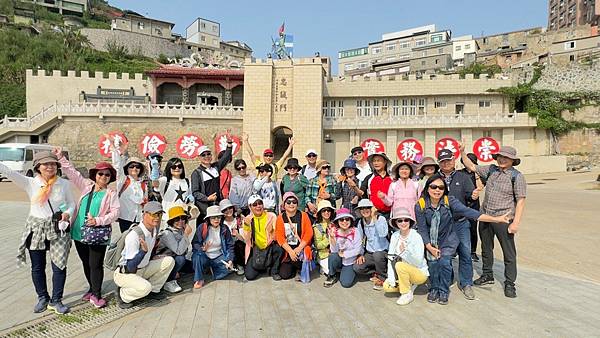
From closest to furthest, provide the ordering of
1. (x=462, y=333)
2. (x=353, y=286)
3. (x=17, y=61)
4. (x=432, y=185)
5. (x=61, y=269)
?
1. (x=462, y=333)
2. (x=61, y=269)
3. (x=432, y=185)
4. (x=353, y=286)
5. (x=17, y=61)

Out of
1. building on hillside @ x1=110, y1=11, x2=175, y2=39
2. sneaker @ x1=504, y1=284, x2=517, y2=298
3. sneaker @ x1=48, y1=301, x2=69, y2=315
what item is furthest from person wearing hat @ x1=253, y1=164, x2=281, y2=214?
building on hillside @ x1=110, y1=11, x2=175, y2=39

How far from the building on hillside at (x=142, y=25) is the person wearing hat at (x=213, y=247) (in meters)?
54.4

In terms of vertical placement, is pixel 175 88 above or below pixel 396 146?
above

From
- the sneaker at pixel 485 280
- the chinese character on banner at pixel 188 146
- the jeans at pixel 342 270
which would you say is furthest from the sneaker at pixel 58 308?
the chinese character on banner at pixel 188 146

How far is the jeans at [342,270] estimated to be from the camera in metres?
4.58

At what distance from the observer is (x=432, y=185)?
4.11 metres

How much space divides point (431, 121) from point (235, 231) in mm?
22007

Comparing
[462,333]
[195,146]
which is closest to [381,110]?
[195,146]

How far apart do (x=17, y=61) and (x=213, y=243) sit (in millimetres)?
42967

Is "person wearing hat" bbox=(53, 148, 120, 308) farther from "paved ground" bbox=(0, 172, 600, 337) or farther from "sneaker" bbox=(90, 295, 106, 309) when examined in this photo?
"paved ground" bbox=(0, 172, 600, 337)

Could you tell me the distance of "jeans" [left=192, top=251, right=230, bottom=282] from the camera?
15.1ft

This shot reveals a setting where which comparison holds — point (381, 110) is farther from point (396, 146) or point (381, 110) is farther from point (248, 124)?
point (248, 124)

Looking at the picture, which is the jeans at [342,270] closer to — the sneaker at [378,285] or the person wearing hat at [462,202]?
the sneaker at [378,285]

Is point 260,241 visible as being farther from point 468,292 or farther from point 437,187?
point 468,292
